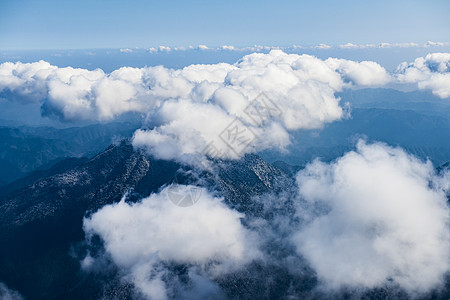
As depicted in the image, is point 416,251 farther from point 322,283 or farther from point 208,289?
point 208,289

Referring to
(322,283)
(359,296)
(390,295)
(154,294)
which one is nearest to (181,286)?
(154,294)

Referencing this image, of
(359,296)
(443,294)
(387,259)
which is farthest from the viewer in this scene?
(387,259)

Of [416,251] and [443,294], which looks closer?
[443,294]

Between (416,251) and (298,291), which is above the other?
(416,251)

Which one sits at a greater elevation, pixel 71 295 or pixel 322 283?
pixel 322 283

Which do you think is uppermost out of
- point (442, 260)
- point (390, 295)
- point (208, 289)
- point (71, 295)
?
point (442, 260)

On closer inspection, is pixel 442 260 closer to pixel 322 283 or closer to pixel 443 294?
pixel 443 294

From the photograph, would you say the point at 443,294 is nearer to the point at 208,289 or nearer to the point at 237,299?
the point at 237,299

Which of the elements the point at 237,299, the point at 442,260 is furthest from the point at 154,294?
the point at 442,260

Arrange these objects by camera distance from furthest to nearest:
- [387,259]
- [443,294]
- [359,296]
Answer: [387,259] < [359,296] < [443,294]

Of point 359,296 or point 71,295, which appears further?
point 71,295
